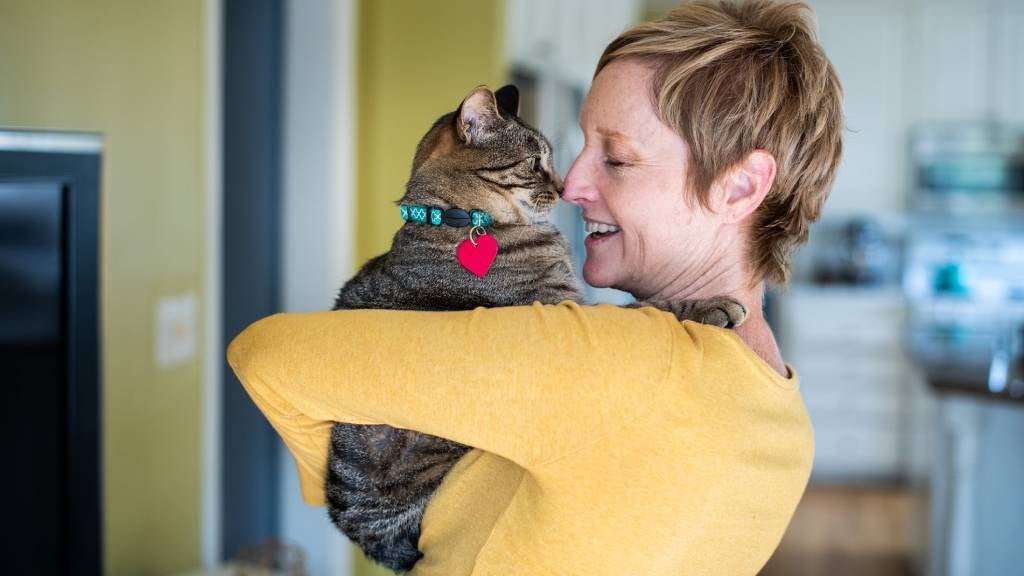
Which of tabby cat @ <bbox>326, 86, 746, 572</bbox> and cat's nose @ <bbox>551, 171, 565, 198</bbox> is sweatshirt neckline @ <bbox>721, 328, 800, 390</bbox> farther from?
cat's nose @ <bbox>551, 171, 565, 198</bbox>

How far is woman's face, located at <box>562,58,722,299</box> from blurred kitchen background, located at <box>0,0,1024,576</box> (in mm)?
546

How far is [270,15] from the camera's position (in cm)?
247

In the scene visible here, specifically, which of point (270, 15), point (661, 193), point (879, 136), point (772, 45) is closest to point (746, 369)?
point (661, 193)

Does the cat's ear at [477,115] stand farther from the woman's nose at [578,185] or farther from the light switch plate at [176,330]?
the light switch plate at [176,330]

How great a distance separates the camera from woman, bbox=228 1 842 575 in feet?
2.57

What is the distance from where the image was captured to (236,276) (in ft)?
7.80

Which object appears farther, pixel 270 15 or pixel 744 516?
pixel 270 15

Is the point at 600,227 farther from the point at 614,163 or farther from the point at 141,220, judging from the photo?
the point at 141,220

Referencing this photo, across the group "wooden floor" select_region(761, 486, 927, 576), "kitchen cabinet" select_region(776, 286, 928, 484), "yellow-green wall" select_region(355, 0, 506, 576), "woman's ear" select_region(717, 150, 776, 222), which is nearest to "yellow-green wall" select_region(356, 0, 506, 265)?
"yellow-green wall" select_region(355, 0, 506, 576)

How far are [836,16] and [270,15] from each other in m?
4.01

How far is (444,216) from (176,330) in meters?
0.89

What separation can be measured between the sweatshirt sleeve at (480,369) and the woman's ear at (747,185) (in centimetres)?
25

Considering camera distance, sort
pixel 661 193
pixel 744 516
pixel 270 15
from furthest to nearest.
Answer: pixel 270 15 < pixel 661 193 < pixel 744 516

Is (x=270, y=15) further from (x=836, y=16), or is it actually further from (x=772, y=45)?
(x=836, y=16)
